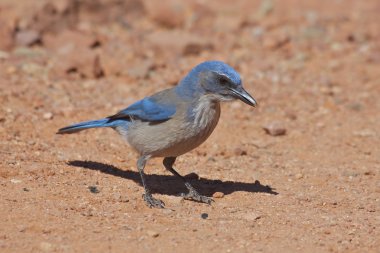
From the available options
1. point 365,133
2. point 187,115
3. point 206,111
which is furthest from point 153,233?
point 365,133

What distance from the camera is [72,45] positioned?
1105 cm

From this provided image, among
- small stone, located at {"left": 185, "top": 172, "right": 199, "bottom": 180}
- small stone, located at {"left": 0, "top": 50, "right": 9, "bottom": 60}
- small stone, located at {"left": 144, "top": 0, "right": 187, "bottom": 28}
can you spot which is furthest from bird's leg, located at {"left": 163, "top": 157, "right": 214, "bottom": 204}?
small stone, located at {"left": 144, "top": 0, "right": 187, "bottom": 28}

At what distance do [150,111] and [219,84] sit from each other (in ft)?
2.37

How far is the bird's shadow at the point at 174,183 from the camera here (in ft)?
24.5

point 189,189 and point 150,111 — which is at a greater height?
point 150,111

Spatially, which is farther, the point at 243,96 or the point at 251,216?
the point at 243,96

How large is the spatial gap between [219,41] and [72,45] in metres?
2.43

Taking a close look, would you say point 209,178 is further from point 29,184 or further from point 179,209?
point 29,184

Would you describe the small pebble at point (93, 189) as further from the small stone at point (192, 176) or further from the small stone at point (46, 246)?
the small stone at point (46, 246)

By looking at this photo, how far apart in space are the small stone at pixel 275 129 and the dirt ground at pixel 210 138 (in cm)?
3

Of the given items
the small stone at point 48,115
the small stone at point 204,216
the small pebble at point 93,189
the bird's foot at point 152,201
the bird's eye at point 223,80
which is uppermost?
A: the bird's eye at point 223,80

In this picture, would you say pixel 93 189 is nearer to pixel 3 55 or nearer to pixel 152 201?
pixel 152 201

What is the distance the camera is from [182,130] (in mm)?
6930

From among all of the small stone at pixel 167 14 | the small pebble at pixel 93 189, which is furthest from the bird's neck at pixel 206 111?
the small stone at pixel 167 14
